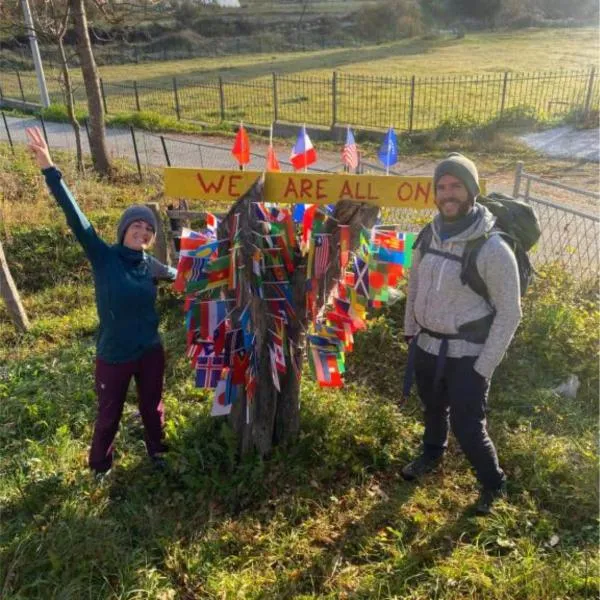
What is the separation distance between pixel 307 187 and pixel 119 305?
112 cm

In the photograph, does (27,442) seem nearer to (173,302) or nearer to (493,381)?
(173,302)

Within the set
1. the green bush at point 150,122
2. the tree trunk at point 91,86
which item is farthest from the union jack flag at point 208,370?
the green bush at point 150,122

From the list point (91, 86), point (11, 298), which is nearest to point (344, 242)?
point (11, 298)

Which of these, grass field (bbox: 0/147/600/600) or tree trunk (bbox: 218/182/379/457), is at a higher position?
tree trunk (bbox: 218/182/379/457)

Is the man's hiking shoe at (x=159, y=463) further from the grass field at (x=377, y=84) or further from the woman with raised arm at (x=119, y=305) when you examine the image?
the grass field at (x=377, y=84)

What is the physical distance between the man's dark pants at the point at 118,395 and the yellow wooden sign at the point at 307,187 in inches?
36.5

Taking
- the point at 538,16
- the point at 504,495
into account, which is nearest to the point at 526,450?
the point at 504,495

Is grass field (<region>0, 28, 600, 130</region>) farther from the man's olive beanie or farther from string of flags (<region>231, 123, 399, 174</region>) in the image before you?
the man's olive beanie

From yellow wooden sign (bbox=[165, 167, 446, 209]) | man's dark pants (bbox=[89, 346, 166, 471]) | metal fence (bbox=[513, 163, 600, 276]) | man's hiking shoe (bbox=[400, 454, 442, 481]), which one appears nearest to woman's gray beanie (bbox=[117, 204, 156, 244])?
yellow wooden sign (bbox=[165, 167, 446, 209])

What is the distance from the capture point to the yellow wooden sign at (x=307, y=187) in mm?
2768

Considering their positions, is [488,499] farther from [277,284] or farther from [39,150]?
[39,150]

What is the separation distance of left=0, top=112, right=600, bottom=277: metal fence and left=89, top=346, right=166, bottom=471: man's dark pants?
3.18 meters

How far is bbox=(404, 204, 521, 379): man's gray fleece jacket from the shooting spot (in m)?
2.51

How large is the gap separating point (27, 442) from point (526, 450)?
3.03m
